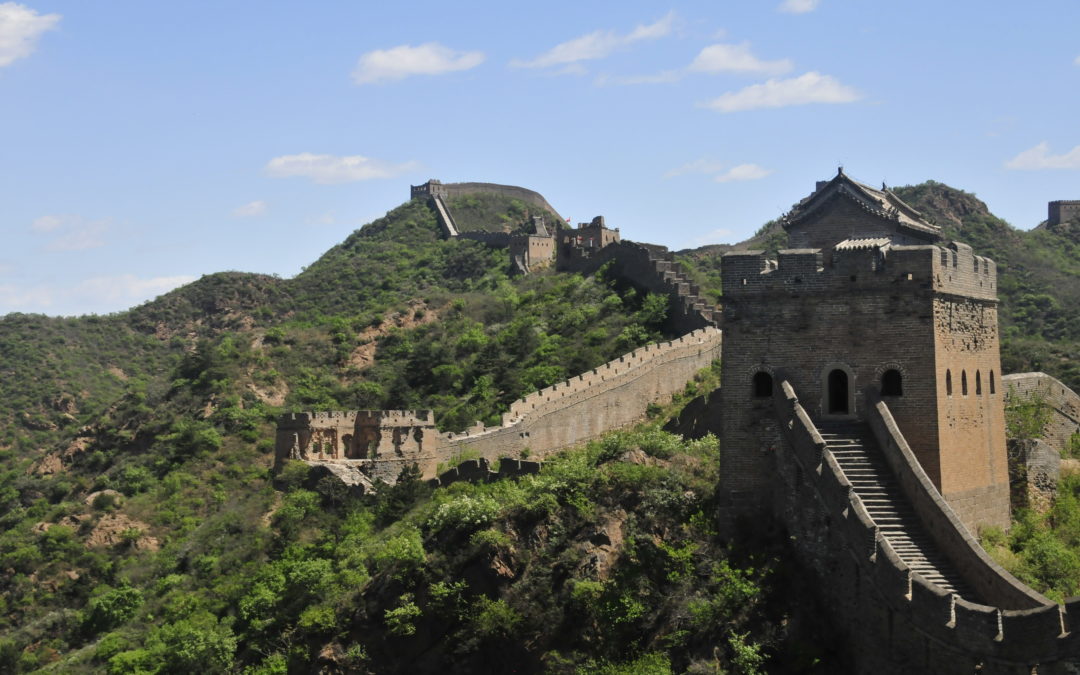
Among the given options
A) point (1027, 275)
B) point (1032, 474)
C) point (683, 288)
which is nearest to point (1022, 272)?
point (1027, 275)

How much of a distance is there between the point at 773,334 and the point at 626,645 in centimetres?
565

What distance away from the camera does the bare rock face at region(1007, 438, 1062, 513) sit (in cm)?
2562

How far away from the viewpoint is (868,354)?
2219cm

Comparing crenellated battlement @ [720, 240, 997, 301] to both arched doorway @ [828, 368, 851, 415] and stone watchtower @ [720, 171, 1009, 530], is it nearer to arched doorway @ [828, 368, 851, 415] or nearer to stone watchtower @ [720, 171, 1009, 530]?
stone watchtower @ [720, 171, 1009, 530]

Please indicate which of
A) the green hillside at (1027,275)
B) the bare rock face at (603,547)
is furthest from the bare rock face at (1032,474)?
the green hillside at (1027,275)

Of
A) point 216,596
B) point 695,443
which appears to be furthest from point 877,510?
point 216,596

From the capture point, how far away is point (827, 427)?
22.2m

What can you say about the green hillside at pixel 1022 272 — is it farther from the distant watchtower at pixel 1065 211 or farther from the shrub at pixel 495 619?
the shrub at pixel 495 619

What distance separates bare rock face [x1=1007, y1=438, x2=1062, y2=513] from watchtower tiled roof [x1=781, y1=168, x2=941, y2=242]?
4389 mm

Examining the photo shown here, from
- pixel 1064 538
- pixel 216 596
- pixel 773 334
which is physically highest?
pixel 773 334

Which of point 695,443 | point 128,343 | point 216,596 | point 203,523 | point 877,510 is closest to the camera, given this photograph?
point 877,510

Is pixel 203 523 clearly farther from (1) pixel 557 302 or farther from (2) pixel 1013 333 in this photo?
(2) pixel 1013 333

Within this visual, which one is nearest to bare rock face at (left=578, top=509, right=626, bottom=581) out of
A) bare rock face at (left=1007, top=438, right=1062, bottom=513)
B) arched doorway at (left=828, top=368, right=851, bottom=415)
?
arched doorway at (left=828, top=368, right=851, bottom=415)

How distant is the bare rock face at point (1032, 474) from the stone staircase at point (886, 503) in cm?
538
